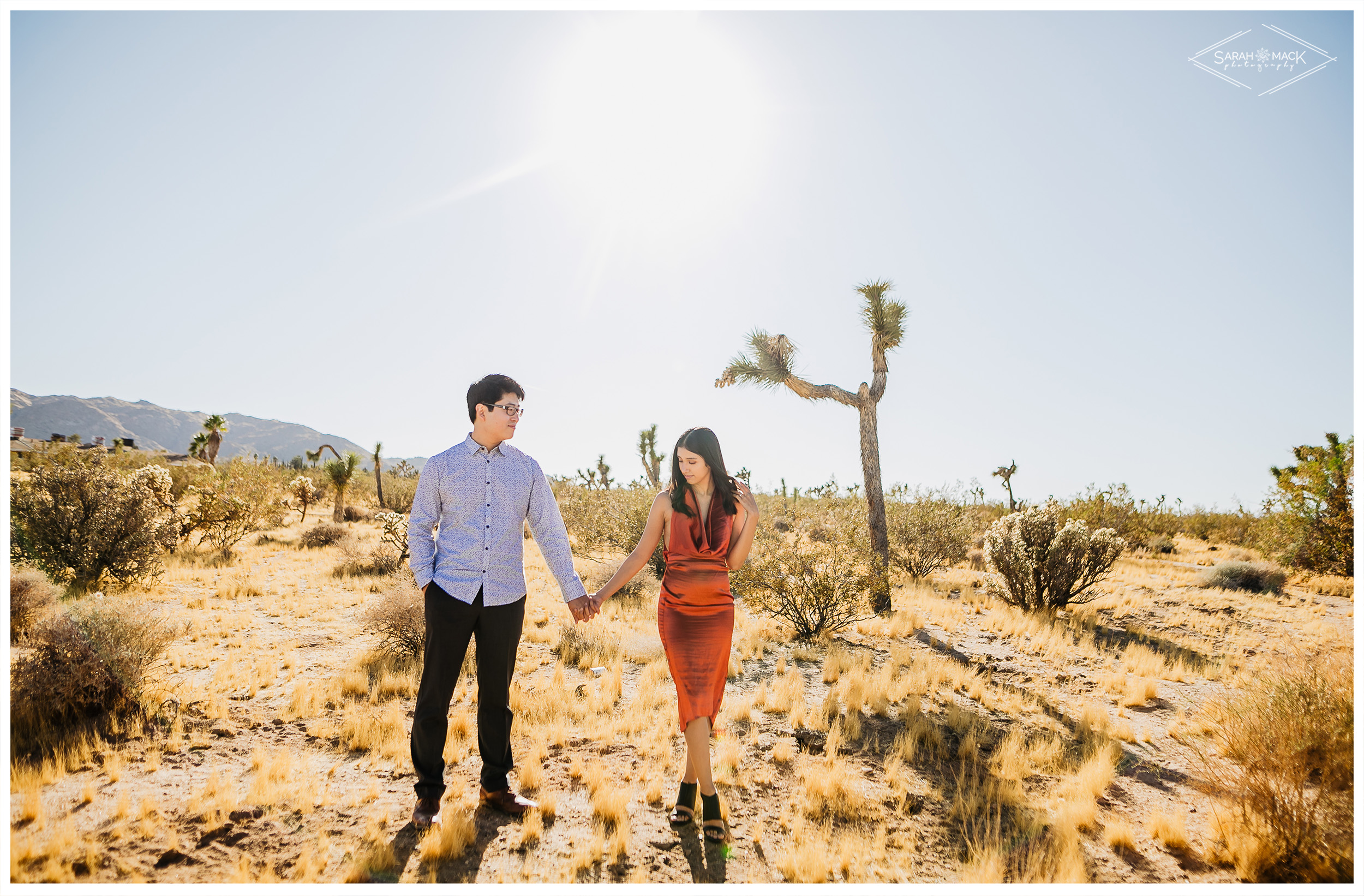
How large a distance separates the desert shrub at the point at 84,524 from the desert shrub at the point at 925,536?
13761mm

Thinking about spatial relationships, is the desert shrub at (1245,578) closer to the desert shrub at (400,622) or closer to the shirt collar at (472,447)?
the desert shrub at (400,622)

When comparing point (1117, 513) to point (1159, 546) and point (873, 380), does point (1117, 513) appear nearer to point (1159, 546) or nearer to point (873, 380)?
point (1159, 546)

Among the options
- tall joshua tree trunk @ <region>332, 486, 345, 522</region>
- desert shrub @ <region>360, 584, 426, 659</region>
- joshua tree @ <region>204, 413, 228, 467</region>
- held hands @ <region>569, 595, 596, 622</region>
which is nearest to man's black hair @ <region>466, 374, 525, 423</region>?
held hands @ <region>569, 595, 596, 622</region>

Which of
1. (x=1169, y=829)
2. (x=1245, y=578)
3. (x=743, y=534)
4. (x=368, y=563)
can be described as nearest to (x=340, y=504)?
(x=368, y=563)

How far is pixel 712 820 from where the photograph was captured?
9.61 ft

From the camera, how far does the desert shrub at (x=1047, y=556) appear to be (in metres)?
9.24

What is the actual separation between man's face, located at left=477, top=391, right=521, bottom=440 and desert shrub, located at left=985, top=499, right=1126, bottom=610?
9343 mm

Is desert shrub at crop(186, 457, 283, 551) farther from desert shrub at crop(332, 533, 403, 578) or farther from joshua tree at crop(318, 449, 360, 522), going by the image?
joshua tree at crop(318, 449, 360, 522)

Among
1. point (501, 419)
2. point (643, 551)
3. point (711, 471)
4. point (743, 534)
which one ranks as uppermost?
Result: point (501, 419)

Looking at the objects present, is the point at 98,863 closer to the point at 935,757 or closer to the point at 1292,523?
the point at 935,757

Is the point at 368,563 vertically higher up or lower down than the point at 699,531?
lower down

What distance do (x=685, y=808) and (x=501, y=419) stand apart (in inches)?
92.0

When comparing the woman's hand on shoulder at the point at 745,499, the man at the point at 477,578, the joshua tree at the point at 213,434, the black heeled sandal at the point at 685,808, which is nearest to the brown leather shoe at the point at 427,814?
the man at the point at 477,578
